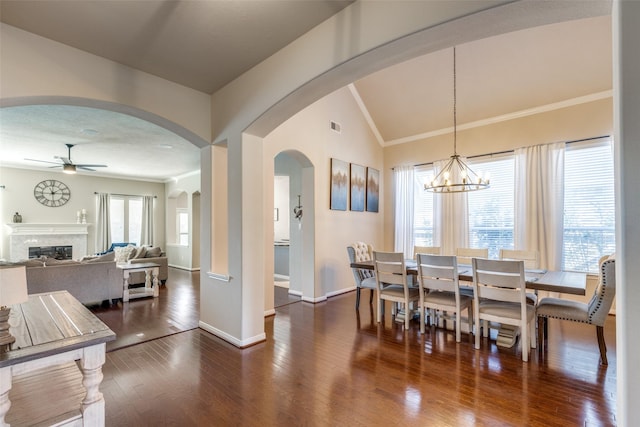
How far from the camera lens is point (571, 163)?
465cm

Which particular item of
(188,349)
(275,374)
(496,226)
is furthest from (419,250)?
(188,349)

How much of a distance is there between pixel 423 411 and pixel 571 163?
465 centimetres

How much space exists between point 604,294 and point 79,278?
6887 millimetres

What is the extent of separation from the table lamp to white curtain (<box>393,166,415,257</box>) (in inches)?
233

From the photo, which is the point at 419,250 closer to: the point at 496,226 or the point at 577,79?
the point at 496,226

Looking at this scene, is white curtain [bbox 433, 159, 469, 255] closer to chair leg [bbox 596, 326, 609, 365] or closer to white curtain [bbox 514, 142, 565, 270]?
white curtain [bbox 514, 142, 565, 270]

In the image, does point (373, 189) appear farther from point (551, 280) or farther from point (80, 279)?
point (80, 279)

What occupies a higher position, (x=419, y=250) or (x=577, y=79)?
(x=577, y=79)

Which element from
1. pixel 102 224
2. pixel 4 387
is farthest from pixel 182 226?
pixel 4 387

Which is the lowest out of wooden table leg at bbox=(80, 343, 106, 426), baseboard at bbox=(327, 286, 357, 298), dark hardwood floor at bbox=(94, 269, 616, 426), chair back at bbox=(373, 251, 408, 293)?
baseboard at bbox=(327, 286, 357, 298)

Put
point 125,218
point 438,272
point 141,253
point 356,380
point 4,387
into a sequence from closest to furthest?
1. point 4,387
2. point 356,380
3. point 438,272
4. point 141,253
5. point 125,218

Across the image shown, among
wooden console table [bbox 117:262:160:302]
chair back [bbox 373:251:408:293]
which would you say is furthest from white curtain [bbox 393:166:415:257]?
wooden console table [bbox 117:262:160:302]

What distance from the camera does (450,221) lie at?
229 inches

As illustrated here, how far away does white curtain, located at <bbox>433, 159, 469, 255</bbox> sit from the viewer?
566 centimetres
